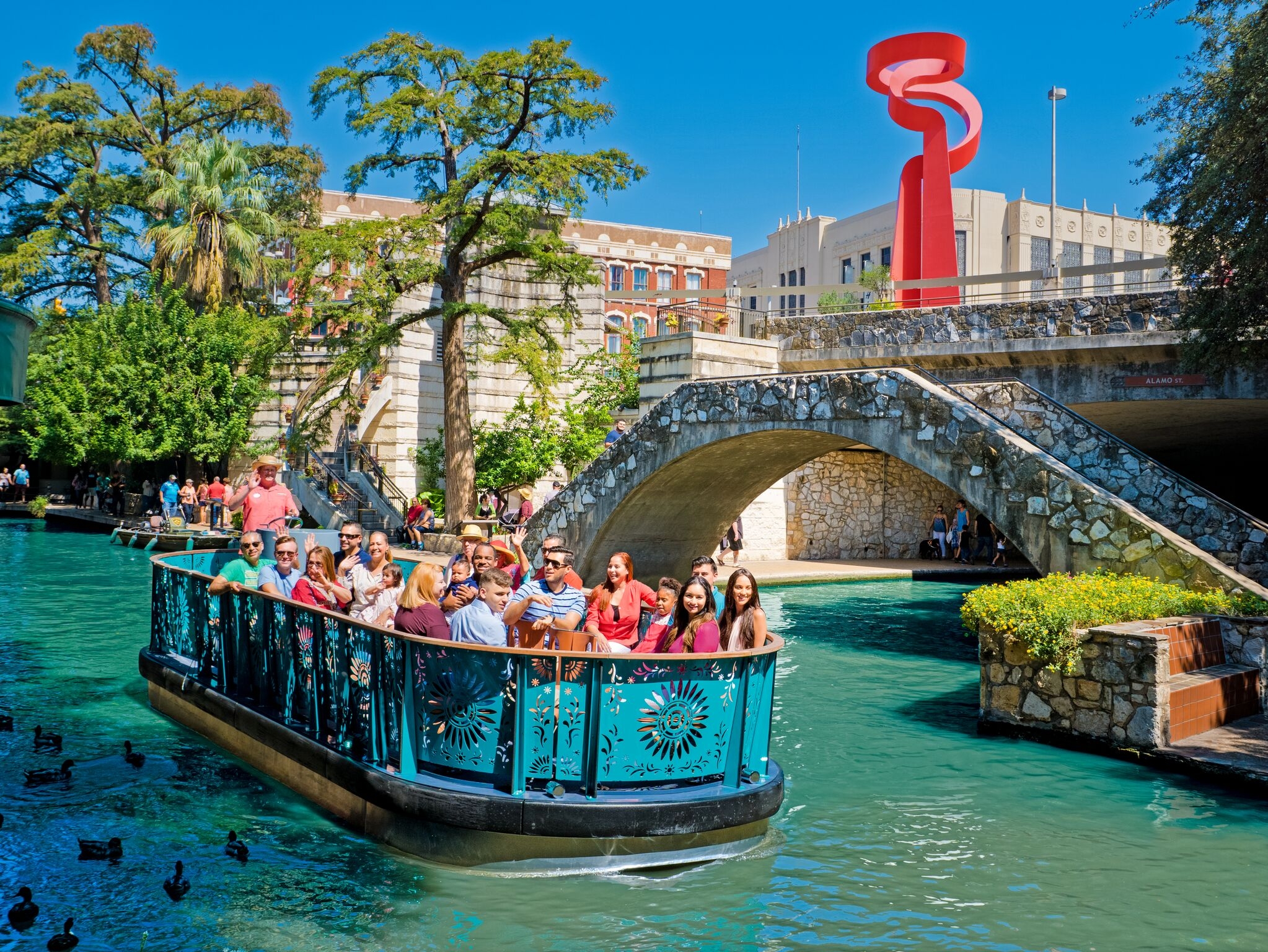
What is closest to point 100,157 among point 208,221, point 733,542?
point 208,221

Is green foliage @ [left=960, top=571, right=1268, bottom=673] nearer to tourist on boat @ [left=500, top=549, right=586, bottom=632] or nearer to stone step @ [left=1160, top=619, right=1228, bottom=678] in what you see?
stone step @ [left=1160, top=619, right=1228, bottom=678]

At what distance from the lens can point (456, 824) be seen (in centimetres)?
719

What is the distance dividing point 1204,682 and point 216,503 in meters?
28.5

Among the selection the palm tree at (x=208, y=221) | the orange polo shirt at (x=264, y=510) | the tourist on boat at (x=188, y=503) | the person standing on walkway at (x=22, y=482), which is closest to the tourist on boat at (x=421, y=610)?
the orange polo shirt at (x=264, y=510)

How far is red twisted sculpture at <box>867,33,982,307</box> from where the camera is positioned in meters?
28.6

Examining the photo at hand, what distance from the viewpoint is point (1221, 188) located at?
43.4ft

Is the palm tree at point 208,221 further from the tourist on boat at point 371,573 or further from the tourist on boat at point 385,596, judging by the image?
the tourist on boat at point 385,596

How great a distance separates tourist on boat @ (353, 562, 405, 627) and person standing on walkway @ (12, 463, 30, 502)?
132 feet

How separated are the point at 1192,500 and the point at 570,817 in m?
8.62

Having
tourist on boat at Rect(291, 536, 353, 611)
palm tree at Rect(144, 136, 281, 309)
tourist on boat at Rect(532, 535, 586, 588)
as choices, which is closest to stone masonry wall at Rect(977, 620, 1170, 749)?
tourist on boat at Rect(532, 535, 586, 588)

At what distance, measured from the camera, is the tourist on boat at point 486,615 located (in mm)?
7645

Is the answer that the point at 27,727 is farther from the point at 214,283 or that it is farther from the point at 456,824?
the point at 214,283

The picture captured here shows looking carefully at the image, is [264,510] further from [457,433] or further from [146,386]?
[146,386]

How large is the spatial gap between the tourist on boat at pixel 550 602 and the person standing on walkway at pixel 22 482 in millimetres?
41525
